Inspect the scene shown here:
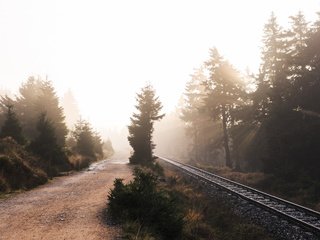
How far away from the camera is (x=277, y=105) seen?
29578 mm

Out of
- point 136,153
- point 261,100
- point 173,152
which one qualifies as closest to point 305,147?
point 261,100

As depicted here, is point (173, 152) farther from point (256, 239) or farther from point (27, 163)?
point (256, 239)

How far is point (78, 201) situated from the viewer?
604 inches

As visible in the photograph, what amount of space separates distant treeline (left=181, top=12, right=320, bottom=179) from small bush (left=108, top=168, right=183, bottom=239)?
51.7 feet

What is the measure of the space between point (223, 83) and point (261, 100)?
8065mm

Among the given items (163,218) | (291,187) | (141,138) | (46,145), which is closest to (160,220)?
(163,218)

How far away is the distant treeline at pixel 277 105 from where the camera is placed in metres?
26.8

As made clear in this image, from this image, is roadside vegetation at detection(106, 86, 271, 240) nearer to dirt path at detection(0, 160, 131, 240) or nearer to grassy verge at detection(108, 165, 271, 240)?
grassy verge at detection(108, 165, 271, 240)

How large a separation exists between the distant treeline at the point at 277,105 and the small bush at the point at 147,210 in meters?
15.8

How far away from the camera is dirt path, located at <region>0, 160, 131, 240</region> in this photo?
1018 centimetres

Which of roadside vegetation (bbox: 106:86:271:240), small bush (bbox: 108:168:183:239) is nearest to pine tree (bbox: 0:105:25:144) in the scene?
roadside vegetation (bbox: 106:86:271:240)

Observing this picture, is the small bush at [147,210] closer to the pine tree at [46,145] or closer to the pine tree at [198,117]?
the pine tree at [46,145]

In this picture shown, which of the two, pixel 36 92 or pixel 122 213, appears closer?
pixel 122 213

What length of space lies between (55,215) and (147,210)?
3.29 meters
